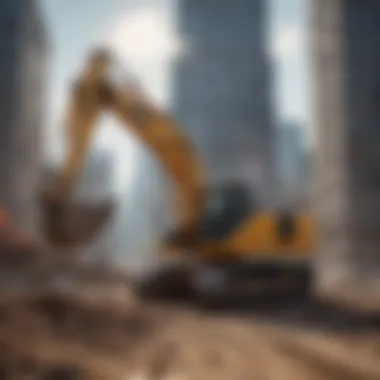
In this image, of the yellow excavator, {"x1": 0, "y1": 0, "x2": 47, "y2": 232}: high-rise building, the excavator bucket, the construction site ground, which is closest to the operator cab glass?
the yellow excavator

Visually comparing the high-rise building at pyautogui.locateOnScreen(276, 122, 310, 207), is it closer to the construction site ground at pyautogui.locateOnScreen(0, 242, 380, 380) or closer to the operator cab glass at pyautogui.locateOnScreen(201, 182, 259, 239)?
the operator cab glass at pyautogui.locateOnScreen(201, 182, 259, 239)

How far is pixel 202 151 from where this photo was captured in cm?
298

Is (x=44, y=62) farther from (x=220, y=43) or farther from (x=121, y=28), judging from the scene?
(x=220, y=43)

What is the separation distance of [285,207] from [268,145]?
0.31m

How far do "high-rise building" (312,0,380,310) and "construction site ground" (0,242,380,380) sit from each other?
1.36 feet

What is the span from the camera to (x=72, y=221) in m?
2.98

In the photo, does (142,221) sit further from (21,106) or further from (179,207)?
(21,106)

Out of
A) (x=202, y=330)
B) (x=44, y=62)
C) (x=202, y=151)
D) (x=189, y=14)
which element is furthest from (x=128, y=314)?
(x=189, y=14)

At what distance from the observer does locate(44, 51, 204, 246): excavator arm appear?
116 inches

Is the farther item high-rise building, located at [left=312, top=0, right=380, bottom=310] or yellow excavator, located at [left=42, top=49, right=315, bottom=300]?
high-rise building, located at [left=312, top=0, right=380, bottom=310]

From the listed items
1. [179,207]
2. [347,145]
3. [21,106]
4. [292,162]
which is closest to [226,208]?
[179,207]

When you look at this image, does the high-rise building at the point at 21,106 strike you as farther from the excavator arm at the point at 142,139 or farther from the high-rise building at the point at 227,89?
the high-rise building at the point at 227,89

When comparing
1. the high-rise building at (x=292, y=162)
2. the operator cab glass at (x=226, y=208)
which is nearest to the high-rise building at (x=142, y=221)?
the operator cab glass at (x=226, y=208)

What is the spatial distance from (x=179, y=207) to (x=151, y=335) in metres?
0.65
